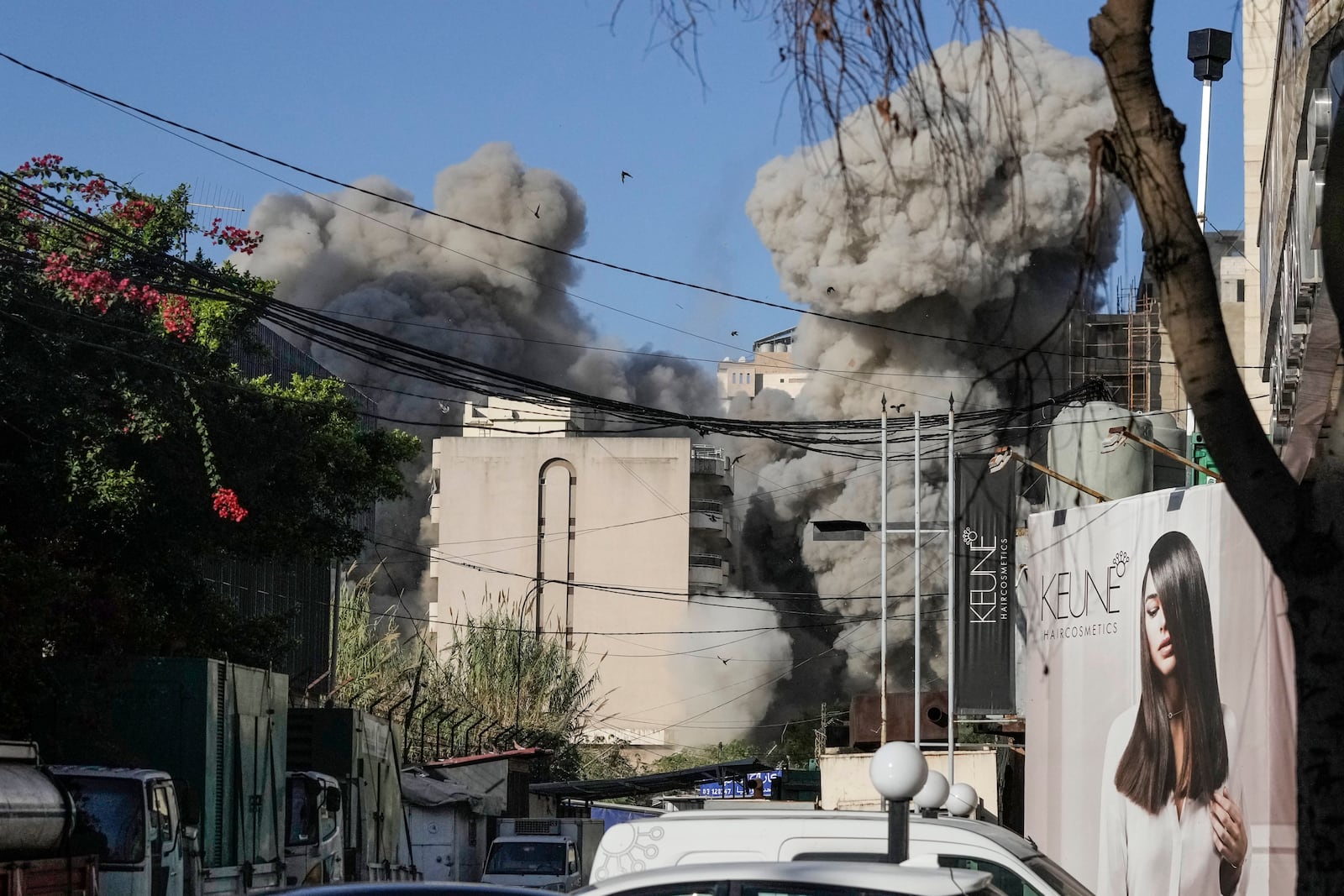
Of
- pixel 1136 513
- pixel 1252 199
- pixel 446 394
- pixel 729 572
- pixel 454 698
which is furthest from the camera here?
pixel 446 394

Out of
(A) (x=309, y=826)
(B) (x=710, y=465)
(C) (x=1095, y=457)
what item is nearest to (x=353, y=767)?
(A) (x=309, y=826)

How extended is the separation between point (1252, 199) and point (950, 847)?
17.4 m

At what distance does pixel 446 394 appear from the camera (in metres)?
90.6

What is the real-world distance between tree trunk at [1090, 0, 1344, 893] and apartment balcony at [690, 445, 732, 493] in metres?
66.1

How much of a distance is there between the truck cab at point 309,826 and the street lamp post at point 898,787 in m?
11.7

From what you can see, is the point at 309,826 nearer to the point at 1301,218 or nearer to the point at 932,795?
the point at 932,795

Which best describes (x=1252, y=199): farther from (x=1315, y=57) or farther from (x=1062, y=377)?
(x=1062, y=377)

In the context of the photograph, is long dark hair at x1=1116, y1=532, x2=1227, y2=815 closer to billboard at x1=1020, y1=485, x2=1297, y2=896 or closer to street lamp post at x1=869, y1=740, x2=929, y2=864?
billboard at x1=1020, y1=485, x2=1297, y2=896

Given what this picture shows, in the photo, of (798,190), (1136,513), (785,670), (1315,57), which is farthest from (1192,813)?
(785,670)

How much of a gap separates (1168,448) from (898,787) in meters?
16.8

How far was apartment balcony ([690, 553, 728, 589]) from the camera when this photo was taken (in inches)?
2761

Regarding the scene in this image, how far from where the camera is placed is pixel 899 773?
6129 mm

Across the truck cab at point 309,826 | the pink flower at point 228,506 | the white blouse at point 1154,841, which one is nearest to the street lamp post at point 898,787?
the white blouse at point 1154,841

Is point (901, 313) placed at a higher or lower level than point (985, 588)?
higher
